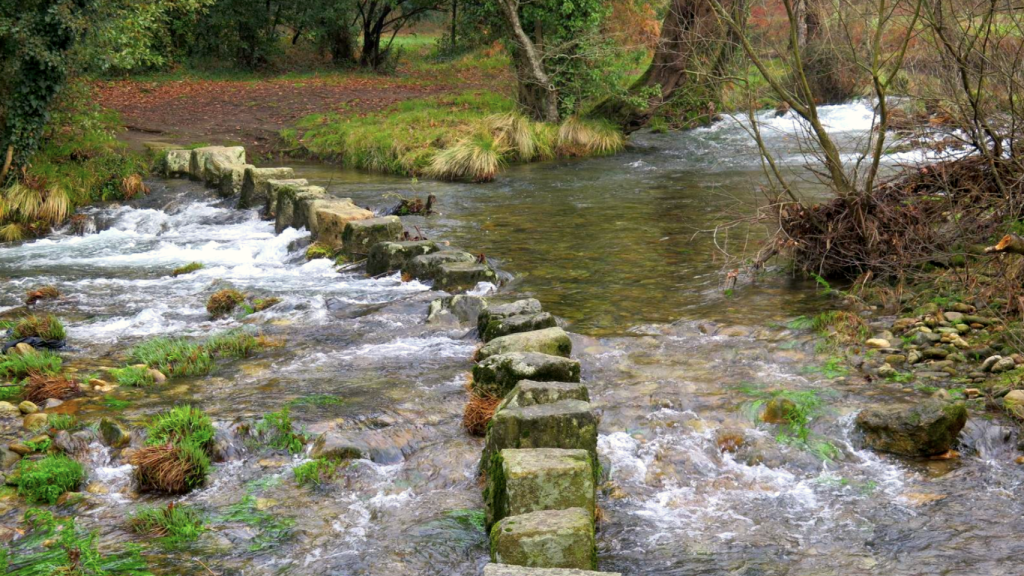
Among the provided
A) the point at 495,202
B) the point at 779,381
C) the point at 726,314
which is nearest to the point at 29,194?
the point at 495,202

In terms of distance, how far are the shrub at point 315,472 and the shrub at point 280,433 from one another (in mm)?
278

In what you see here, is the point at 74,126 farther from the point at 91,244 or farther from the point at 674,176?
the point at 674,176

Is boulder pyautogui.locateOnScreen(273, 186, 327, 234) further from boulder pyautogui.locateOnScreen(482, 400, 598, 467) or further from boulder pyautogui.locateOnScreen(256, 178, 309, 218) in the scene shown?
boulder pyautogui.locateOnScreen(482, 400, 598, 467)

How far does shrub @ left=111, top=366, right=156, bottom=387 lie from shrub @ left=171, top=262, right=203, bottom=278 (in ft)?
12.1

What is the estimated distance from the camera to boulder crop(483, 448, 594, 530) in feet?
14.6

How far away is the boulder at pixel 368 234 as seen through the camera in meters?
10.6

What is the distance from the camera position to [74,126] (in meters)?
15.3

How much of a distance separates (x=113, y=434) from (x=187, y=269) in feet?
16.8

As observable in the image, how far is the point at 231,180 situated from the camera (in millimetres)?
14820

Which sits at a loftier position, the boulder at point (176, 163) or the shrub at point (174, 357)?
the boulder at point (176, 163)

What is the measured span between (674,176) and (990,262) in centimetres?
840

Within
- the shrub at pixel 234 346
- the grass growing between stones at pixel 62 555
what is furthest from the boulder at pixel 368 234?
the grass growing between stones at pixel 62 555

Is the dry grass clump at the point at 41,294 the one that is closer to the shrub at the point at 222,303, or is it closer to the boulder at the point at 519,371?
the shrub at the point at 222,303

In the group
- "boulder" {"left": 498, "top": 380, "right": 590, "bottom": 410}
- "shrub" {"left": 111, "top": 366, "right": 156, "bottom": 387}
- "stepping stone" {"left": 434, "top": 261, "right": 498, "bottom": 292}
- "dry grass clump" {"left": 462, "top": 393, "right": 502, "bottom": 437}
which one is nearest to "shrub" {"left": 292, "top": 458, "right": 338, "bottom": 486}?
"dry grass clump" {"left": 462, "top": 393, "right": 502, "bottom": 437}
